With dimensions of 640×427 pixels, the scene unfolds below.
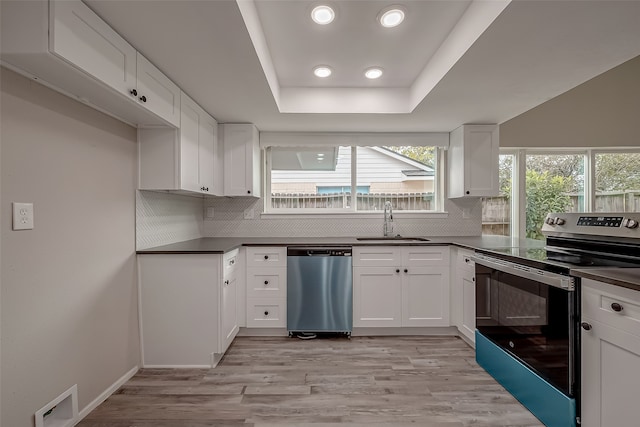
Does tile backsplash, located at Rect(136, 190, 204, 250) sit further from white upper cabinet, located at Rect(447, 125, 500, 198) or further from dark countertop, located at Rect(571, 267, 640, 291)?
white upper cabinet, located at Rect(447, 125, 500, 198)

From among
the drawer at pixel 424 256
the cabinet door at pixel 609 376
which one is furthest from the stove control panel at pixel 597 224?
the drawer at pixel 424 256

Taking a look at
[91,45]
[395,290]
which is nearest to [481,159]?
[395,290]

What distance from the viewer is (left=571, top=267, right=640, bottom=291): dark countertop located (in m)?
1.17

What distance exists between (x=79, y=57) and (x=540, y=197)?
14.9 ft

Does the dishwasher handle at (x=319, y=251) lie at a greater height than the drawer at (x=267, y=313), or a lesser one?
greater

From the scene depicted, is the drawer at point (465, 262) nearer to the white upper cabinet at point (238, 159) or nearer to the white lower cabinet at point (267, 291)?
the white lower cabinet at point (267, 291)

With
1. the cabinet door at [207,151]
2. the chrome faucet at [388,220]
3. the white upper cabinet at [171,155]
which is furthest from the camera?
the chrome faucet at [388,220]

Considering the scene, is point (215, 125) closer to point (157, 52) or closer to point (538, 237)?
point (157, 52)

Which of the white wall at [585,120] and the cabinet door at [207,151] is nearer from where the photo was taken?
the cabinet door at [207,151]

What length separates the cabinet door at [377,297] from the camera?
2.82 metres

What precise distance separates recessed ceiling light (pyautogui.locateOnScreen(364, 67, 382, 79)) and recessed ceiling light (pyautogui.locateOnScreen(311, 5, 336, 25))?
0.68 metres

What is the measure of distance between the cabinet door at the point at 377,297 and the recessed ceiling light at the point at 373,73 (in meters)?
1.70

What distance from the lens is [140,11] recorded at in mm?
1367

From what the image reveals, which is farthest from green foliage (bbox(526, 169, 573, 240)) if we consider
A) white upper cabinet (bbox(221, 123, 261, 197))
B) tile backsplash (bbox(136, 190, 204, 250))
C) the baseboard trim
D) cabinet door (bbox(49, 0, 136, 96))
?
the baseboard trim
